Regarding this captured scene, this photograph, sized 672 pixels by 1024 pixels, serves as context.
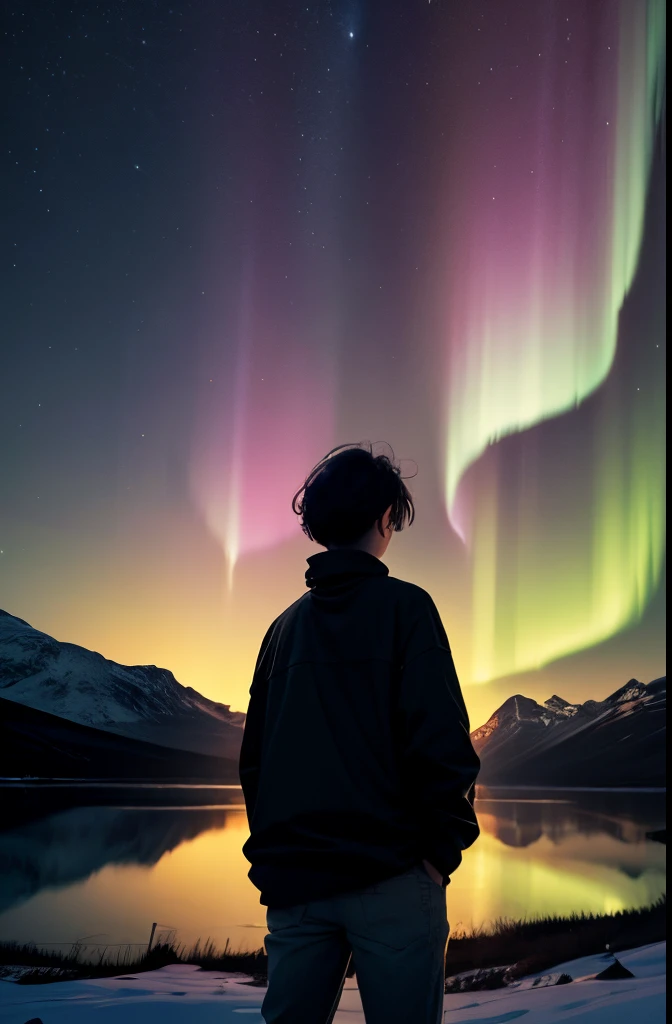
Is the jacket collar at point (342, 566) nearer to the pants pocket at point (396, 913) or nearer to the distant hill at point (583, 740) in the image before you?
the pants pocket at point (396, 913)

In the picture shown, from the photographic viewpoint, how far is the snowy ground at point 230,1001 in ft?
5.91

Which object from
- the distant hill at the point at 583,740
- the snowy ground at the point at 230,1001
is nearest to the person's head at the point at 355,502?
the snowy ground at the point at 230,1001

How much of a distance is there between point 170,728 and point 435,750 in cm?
210

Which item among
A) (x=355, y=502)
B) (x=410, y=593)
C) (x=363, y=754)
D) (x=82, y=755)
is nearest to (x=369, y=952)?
(x=363, y=754)

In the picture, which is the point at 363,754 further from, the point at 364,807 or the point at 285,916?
the point at 285,916

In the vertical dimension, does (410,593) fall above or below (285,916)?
above

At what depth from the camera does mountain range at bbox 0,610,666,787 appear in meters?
2.43

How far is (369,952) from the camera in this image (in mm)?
637

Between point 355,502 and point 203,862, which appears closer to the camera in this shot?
point 355,502

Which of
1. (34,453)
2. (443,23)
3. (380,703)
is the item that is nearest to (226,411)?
(34,453)

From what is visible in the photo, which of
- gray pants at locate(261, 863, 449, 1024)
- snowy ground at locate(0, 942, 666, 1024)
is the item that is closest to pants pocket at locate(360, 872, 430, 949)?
gray pants at locate(261, 863, 449, 1024)

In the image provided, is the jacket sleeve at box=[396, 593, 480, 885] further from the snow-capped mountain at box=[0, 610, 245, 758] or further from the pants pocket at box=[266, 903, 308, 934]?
the snow-capped mountain at box=[0, 610, 245, 758]

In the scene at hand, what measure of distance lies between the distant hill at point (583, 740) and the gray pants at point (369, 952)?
1988mm

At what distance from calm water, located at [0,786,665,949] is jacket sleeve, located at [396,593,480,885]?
1685mm
